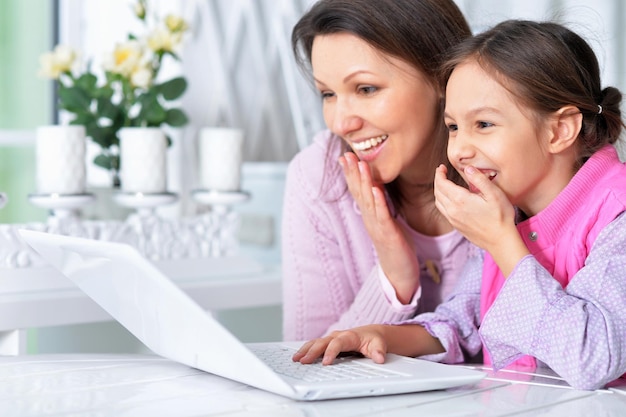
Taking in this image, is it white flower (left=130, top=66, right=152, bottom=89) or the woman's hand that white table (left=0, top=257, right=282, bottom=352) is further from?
the woman's hand

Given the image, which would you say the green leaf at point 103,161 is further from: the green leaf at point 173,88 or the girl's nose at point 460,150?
the girl's nose at point 460,150

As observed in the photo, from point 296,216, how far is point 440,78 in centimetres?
44

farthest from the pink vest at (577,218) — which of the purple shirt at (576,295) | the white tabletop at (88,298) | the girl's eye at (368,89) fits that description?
the white tabletop at (88,298)

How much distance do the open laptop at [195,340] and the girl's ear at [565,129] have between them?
0.32 m

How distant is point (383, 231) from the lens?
1387mm

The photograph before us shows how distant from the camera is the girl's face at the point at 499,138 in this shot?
1091mm

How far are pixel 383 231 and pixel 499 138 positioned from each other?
1.12 ft

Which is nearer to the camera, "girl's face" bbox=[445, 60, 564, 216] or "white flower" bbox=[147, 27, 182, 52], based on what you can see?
"girl's face" bbox=[445, 60, 564, 216]

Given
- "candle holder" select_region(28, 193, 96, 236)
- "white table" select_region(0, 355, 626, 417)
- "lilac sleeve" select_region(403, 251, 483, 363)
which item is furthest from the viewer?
"candle holder" select_region(28, 193, 96, 236)

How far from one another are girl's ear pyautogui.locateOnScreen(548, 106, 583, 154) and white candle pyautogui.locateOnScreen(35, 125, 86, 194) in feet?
3.09

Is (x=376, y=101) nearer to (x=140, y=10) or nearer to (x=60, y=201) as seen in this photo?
(x=60, y=201)

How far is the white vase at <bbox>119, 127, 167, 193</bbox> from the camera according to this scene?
177 cm

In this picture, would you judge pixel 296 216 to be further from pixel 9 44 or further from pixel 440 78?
pixel 9 44

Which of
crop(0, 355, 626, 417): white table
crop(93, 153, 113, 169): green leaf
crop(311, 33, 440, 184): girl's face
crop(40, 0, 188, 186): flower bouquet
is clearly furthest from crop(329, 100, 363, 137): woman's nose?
crop(93, 153, 113, 169): green leaf
